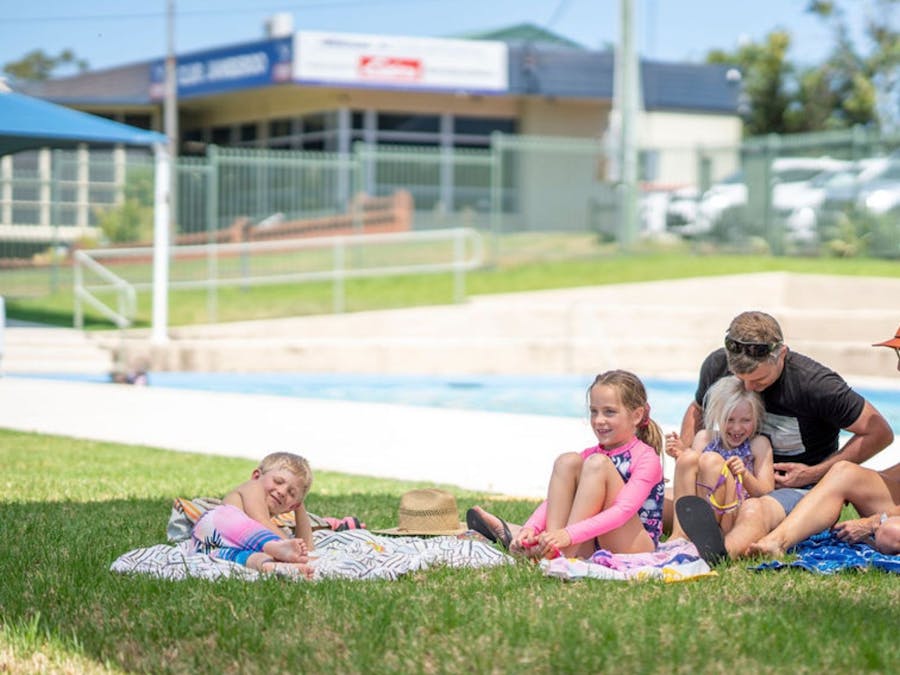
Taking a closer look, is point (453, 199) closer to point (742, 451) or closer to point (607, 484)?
point (742, 451)

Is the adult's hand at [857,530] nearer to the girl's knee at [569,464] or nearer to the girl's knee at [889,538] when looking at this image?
the girl's knee at [889,538]

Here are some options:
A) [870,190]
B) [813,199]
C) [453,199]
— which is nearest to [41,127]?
[870,190]

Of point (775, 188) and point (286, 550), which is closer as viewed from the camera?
Answer: point (286, 550)

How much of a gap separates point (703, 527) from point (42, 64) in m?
61.2

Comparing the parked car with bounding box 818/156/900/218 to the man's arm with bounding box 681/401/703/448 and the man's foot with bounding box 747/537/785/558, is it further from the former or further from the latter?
the man's foot with bounding box 747/537/785/558

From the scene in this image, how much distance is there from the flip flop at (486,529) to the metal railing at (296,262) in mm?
14423

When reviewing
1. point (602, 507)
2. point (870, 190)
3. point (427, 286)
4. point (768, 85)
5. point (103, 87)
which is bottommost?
point (602, 507)

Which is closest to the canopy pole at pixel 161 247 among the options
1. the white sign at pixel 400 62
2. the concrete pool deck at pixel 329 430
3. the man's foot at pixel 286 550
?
the concrete pool deck at pixel 329 430

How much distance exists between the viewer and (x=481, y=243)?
2553cm

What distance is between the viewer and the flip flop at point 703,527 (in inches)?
233

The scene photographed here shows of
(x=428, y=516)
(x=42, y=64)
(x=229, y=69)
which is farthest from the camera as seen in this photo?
(x=42, y=64)

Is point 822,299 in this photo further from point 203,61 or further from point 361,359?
point 203,61

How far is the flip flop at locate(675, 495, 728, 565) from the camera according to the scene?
5.93 m

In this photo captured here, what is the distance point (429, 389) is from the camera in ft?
56.9
